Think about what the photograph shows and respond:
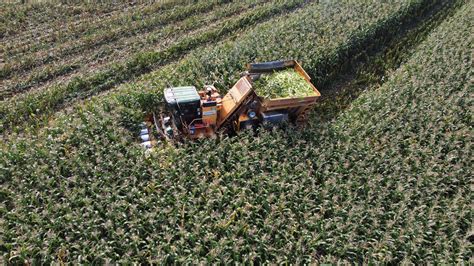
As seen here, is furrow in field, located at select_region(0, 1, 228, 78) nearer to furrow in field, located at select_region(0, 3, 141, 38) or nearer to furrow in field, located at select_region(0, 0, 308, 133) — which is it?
furrow in field, located at select_region(0, 3, 141, 38)

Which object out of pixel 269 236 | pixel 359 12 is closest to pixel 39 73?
pixel 269 236

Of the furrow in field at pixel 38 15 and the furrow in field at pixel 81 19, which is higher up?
the furrow in field at pixel 38 15

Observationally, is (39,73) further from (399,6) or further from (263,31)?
(399,6)

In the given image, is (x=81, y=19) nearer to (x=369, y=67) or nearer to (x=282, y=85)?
(x=282, y=85)

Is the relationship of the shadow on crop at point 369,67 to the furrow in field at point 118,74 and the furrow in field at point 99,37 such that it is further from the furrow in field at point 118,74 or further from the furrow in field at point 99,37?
the furrow in field at point 99,37

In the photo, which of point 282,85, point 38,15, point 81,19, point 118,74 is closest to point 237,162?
point 282,85

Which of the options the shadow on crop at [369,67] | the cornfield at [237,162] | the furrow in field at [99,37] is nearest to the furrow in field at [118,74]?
the cornfield at [237,162]
